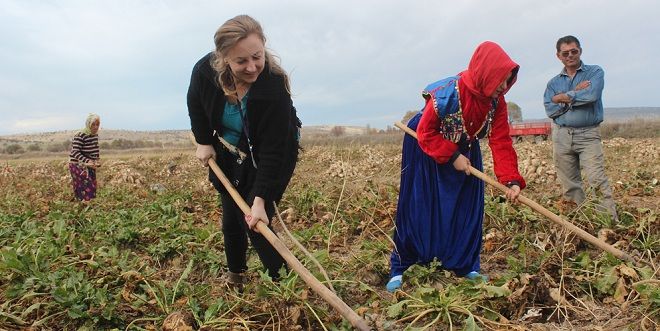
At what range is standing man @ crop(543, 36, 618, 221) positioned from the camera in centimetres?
433

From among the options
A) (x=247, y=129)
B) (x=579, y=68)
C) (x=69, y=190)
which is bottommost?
(x=69, y=190)

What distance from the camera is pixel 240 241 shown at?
9.80ft

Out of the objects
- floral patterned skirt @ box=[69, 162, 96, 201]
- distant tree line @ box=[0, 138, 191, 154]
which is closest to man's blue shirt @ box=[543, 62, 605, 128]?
floral patterned skirt @ box=[69, 162, 96, 201]

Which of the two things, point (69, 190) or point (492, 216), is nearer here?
point (492, 216)

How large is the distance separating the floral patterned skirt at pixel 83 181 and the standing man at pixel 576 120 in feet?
19.3

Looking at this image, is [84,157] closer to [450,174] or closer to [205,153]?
[205,153]

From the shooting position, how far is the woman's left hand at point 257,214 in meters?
2.36

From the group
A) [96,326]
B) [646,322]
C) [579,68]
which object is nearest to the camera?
[646,322]

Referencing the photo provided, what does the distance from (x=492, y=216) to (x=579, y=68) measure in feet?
5.06

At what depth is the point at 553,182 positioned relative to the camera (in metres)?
7.27

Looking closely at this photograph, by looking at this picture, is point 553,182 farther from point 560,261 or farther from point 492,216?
point 560,261

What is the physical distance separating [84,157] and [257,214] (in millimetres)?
5577

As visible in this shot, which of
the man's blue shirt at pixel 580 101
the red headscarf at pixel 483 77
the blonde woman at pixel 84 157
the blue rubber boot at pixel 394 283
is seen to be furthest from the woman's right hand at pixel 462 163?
the blonde woman at pixel 84 157

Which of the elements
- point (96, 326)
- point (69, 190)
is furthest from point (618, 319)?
point (69, 190)
